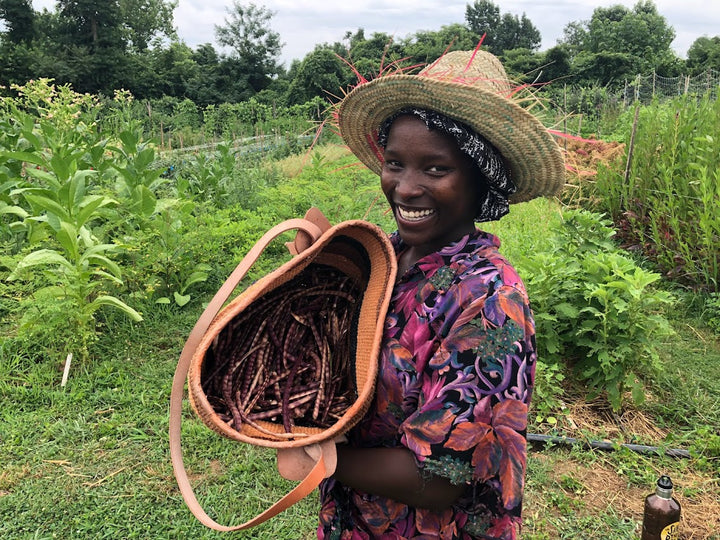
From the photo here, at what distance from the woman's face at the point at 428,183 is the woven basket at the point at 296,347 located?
9cm

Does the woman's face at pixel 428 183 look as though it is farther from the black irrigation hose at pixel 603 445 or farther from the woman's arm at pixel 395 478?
the black irrigation hose at pixel 603 445

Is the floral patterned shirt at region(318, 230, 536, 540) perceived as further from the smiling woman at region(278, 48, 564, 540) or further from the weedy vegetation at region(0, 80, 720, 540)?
the weedy vegetation at region(0, 80, 720, 540)

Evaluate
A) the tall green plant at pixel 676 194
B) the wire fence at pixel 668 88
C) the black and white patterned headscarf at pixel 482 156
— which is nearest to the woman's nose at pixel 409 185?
the black and white patterned headscarf at pixel 482 156

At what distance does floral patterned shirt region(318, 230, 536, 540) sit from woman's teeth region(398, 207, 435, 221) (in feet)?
0.27

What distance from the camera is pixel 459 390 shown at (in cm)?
90

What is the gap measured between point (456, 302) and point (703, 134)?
195 inches

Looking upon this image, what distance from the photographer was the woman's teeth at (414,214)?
112 centimetres

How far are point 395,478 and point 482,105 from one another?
737mm

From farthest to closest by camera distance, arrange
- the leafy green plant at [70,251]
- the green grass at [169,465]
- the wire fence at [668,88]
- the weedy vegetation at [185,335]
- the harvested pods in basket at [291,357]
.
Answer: the wire fence at [668,88] < the leafy green plant at [70,251] < the weedy vegetation at [185,335] < the green grass at [169,465] < the harvested pods in basket at [291,357]

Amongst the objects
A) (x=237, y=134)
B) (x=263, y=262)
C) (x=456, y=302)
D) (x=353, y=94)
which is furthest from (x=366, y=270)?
(x=237, y=134)

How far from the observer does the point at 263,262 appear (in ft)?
16.8

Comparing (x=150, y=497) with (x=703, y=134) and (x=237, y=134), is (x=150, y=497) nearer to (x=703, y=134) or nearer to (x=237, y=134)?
(x=703, y=134)

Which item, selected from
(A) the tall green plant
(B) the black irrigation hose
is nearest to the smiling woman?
(B) the black irrigation hose

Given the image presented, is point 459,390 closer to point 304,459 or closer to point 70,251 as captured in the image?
point 304,459
